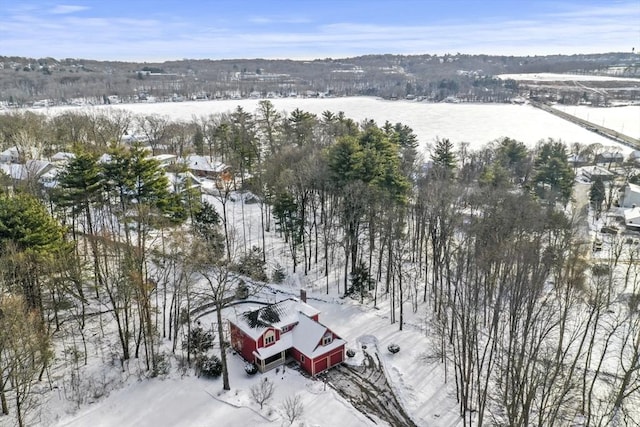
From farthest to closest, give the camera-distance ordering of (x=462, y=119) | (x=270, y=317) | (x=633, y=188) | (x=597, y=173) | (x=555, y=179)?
(x=462, y=119) → (x=597, y=173) → (x=633, y=188) → (x=555, y=179) → (x=270, y=317)

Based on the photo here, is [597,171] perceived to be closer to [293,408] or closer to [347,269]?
[347,269]

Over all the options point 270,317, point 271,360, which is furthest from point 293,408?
point 270,317

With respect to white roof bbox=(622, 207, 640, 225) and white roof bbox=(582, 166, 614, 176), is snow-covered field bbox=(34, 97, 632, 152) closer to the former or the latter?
white roof bbox=(582, 166, 614, 176)

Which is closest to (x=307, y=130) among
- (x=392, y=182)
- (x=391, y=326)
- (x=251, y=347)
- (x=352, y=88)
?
(x=392, y=182)

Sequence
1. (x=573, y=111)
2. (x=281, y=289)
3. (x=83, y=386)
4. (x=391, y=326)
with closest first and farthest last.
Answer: (x=83, y=386) < (x=391, y=326) < (x=281, y=289) < (x=573, y=111)

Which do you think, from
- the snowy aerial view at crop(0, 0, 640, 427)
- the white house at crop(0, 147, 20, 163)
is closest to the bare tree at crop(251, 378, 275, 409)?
the snowy aerial view at crop(0, 0, 640, 427)

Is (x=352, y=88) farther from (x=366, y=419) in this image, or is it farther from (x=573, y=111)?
(x=366, y=419)

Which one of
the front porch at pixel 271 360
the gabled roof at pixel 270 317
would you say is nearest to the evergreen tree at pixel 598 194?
the gabled roof at pixel 270 317
